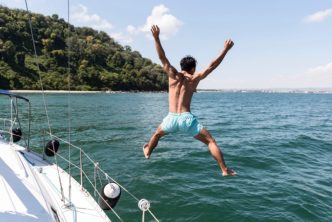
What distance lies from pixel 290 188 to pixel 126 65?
157 metres

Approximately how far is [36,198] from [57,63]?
136043mm

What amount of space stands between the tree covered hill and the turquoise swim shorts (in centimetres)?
10089

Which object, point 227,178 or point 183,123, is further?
point 227,178

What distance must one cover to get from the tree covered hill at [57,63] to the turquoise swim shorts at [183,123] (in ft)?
→ 331

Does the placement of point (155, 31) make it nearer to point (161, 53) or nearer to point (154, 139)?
point (161, 53)

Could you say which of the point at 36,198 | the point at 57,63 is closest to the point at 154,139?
the point at 36,198

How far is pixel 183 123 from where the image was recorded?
561 cm

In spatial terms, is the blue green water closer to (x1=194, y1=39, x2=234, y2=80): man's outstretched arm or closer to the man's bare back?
the man's bare back

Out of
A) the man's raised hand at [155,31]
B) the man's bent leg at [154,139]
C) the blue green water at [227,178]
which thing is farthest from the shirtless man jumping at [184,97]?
the blue green water at [227,178]

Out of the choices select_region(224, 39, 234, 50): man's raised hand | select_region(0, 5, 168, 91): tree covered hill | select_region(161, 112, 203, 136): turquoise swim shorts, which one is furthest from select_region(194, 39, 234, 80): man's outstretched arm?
select_region(0, 5, 168, 91): tree covered hill

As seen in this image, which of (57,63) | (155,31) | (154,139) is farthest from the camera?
(57,63)

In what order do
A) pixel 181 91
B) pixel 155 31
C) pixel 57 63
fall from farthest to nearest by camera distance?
pixel 57 63 → pixel 181 91 → pixel 155 31

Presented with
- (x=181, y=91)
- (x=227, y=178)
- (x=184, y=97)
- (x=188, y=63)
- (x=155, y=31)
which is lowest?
(x=227, y=178)

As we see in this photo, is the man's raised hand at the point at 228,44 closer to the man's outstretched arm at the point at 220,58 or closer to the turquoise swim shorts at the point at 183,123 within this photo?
the man's outstretched arm at the point at 220,58
